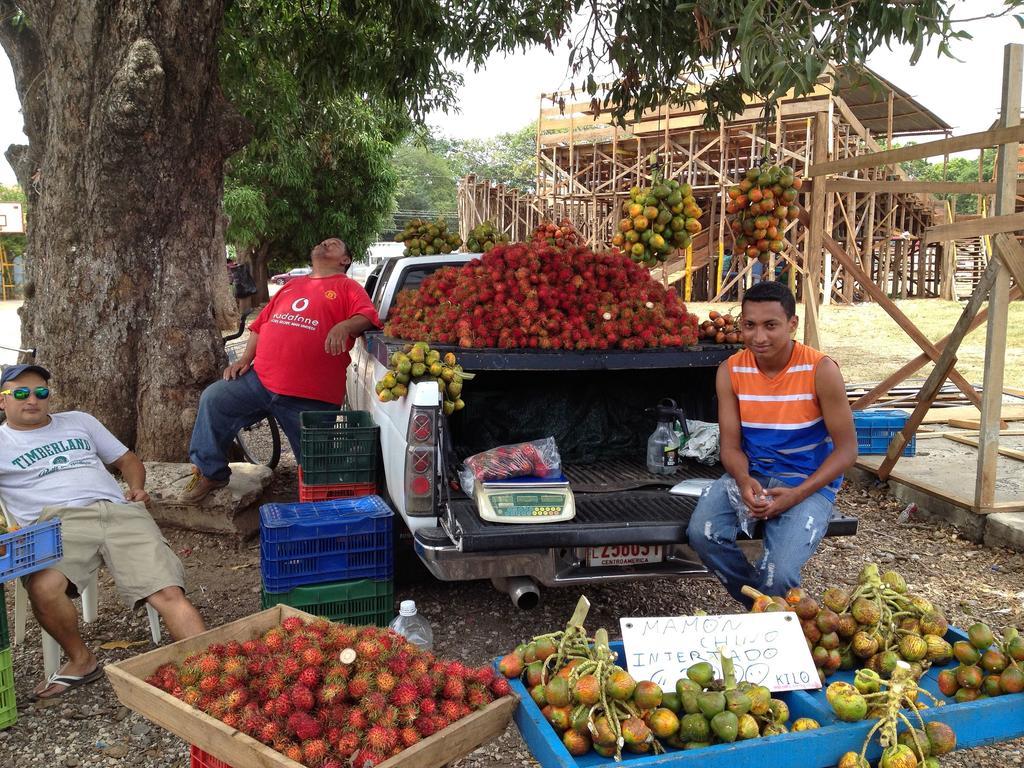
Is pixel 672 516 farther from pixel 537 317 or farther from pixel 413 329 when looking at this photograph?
pixel 413 329

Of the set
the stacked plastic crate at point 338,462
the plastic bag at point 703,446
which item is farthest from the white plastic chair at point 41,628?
the plastic bag at point 703,446

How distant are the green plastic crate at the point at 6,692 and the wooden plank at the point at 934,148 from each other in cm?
618

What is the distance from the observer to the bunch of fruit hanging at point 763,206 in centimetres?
581

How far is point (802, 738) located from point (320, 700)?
4.66ft

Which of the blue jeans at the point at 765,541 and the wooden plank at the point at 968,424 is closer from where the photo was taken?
the blue jeans at the point at 765,541

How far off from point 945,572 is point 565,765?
14.5 feet

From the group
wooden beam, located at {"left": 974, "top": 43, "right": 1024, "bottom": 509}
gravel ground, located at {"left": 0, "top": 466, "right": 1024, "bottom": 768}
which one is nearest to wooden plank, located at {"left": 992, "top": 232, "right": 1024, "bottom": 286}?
wooden beam, located at {"left": 974, "top": 43, "right": 1024, "bottom": 509}

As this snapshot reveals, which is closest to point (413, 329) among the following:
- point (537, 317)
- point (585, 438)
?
point (537, 317)

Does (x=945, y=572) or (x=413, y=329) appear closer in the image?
(x=413, y=329)

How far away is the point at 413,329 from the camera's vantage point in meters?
4.80

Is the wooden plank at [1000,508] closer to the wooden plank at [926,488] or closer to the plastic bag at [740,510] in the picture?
the wooden plank at [926,488]

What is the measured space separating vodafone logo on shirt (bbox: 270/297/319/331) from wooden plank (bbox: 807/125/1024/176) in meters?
4.21

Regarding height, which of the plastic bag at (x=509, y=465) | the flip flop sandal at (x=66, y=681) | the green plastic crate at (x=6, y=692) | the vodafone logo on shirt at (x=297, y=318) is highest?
the vodafone logo on shirt at (x=297, y=318)

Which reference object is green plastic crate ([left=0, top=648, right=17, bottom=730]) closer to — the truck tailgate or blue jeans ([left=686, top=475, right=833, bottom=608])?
the truck tailgate
